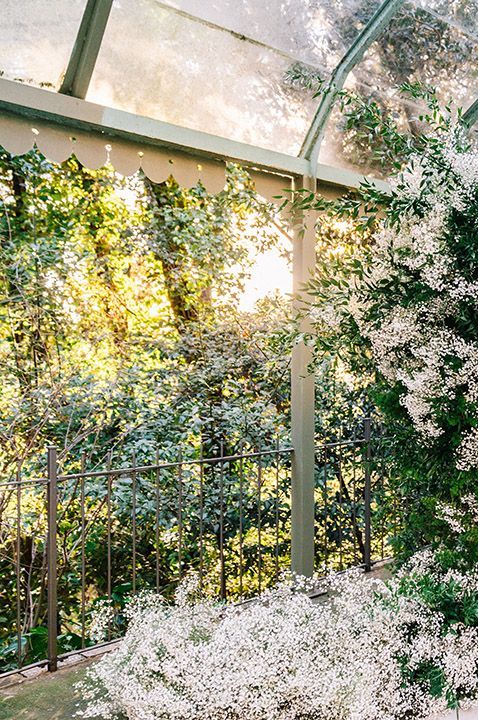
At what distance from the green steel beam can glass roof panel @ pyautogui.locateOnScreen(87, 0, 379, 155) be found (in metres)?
0.04

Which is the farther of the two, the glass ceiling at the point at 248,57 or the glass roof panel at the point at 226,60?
the glass roof panel at the point at 226,60

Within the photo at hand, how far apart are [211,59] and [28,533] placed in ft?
11.1

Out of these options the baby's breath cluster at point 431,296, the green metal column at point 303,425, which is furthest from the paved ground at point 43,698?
the baby's breath cluster at point 431,296

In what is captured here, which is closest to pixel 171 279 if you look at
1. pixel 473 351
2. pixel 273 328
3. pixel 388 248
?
pixel 273 328

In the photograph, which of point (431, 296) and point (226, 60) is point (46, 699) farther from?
point (226, 60)

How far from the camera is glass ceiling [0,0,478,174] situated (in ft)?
8.63

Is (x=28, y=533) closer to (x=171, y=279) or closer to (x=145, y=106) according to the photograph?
(x=171, y=279)

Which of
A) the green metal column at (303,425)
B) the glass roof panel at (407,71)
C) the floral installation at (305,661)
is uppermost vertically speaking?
the glass roof panel at (407,71)

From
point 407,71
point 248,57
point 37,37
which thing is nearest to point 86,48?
point 37,37

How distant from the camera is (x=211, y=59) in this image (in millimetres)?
3004

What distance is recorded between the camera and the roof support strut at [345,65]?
3270mm

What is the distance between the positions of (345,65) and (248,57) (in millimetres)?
538

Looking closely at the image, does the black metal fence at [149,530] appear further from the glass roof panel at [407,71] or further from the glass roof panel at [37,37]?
the glass roof panel at [37,37]

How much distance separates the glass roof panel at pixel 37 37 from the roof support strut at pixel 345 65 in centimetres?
122
